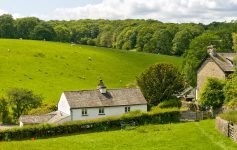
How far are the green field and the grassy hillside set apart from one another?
121 ft

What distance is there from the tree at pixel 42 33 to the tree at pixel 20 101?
310 ft

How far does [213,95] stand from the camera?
64375 millimetres

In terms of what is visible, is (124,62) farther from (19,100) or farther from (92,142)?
(92,142)

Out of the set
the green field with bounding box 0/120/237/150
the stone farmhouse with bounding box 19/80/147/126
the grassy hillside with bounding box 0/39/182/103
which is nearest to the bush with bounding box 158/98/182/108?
the stone farmhouse with bounding box 19/80/147/126

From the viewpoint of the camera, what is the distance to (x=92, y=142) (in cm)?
4622

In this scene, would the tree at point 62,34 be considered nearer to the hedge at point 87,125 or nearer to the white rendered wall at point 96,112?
the white rendered wall at point 96,112

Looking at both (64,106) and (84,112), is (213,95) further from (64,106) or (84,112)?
(64,106)

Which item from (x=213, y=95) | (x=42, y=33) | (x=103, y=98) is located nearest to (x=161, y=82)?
(x=213, y=95)

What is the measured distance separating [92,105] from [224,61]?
24575 millimetres

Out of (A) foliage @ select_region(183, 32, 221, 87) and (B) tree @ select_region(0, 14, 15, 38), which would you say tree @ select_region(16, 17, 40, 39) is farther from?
(A) foliage @ select_region(183, 32, 221, 87)

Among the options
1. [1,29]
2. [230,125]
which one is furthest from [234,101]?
[1,29]

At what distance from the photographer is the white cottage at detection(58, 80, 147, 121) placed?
2532 inches

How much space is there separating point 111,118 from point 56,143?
11.6m

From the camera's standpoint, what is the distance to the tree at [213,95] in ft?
211
